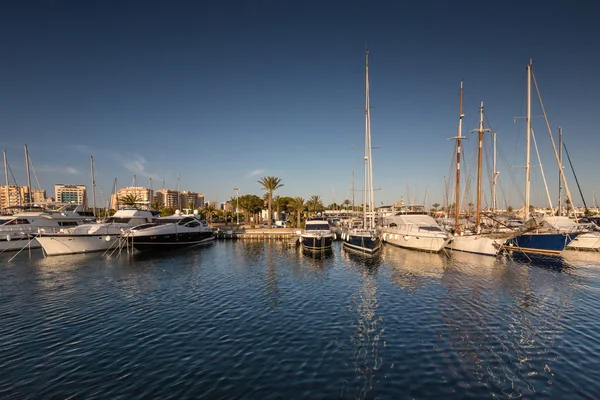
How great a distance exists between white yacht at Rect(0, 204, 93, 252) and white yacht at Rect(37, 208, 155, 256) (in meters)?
3.55

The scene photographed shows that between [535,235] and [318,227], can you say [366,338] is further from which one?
[535,235]

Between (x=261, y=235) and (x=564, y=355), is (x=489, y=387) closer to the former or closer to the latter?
(x=564, y=355)

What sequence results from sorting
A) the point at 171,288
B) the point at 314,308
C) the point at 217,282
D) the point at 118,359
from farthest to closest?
the point at 217,282 < the point at 171,288 < the point at 314,308 < the point at 118,359

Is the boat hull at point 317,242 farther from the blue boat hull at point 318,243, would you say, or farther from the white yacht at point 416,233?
the white yacht at point 416,233

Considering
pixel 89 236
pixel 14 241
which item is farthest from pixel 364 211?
pixel 14 241

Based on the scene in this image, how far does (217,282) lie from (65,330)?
11166 mm

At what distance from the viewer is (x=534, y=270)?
89.1 feet

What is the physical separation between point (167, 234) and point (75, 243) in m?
11.4

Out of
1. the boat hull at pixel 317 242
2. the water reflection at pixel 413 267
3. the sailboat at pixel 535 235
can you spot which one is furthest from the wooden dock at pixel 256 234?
the sailboat at pixel 535 235

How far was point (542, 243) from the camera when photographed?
3609cm

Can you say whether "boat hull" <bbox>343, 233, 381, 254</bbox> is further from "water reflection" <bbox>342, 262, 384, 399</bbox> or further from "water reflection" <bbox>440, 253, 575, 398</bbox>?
"water reflection" <bbox>342, 262, 384, 399</bbox>

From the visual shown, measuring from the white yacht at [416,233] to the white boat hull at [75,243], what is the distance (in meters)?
42.9

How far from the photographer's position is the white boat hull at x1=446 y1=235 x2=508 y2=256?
34.3m

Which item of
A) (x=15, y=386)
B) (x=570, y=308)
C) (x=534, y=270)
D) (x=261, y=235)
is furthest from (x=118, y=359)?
(x=261, y=235)
